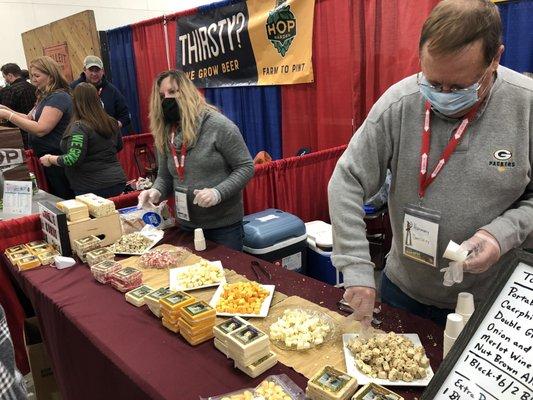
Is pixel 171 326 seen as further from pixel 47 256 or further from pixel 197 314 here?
pixel 47 256

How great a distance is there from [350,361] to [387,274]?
400mm

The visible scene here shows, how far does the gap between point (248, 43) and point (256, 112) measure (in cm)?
74

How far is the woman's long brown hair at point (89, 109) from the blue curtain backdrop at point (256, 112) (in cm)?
197

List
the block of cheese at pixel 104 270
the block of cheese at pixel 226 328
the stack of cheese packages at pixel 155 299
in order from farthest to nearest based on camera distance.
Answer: the block of cheese at pixel 104 270 < the stack of cheese packages at pixel 155 299 < the block of cheese at pixel 226 328

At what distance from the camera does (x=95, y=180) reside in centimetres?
326

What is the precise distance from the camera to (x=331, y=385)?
1.06m

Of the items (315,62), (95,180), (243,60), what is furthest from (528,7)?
(95,180)

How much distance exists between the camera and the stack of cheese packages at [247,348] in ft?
3.93

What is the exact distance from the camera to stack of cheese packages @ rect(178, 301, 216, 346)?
4.45 feet

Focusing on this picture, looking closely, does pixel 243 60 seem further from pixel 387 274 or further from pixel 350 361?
pixel 350 361

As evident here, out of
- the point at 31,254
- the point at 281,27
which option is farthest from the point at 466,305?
the point at 281,27

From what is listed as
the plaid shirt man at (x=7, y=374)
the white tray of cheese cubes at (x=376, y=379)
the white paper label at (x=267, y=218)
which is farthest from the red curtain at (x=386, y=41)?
the plaid shirt man at (x=7, y=374)

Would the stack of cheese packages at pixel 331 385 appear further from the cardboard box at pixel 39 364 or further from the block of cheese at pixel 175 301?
the cardboard box at pixel 39 364

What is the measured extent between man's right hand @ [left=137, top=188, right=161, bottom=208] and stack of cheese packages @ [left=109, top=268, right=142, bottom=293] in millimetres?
602
